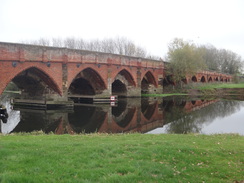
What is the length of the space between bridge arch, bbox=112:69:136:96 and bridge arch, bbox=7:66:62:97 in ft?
42.0

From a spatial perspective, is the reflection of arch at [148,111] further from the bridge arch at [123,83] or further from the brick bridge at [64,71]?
the bridge arch at [123,83]

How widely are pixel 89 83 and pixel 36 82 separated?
25.3ft

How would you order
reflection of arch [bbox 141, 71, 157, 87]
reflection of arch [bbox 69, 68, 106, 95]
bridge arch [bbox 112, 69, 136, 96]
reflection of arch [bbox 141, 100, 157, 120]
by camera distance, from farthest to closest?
reflection of arch [bbox 141, 71, 157, 87] → bridge arch [bbox 112, 69, 136, 96] → reflection of arch [bbox 69, 68, 106, 95] → reflection of arch [bbox 141, 100, 157, 120]

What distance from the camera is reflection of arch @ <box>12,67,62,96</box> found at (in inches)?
892

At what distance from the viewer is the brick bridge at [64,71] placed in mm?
19516

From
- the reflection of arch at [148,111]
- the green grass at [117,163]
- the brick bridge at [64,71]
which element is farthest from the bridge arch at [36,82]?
the green grass at [117,163]

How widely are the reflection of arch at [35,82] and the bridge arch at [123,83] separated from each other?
1287 cm

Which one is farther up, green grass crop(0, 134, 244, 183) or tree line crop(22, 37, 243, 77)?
tree line crop(22, 37, 243, 77)

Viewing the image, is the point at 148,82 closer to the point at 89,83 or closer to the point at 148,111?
the point at 89,83

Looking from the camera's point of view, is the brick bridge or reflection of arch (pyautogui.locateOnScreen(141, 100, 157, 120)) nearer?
reflection of arch (pyautogui.locateOnScreen(141, 100, 157, 120))

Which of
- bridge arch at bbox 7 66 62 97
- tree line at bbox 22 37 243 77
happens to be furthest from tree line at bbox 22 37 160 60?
bridge arch at bbox 7 66 62 97

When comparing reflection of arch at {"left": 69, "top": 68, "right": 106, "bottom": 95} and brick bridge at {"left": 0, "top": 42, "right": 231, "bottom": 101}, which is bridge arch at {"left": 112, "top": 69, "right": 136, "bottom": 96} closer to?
brick bridge at {"left": 0, "top": 42, "right": 231, "bottom": 101}

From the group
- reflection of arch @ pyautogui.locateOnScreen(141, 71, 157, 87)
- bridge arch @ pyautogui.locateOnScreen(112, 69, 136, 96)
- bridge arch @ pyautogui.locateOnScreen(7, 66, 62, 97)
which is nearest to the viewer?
bridge arch @ pyautogui.locateOnScreen(7, 66, 62, 97)

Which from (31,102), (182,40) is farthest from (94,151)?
(182,40)
